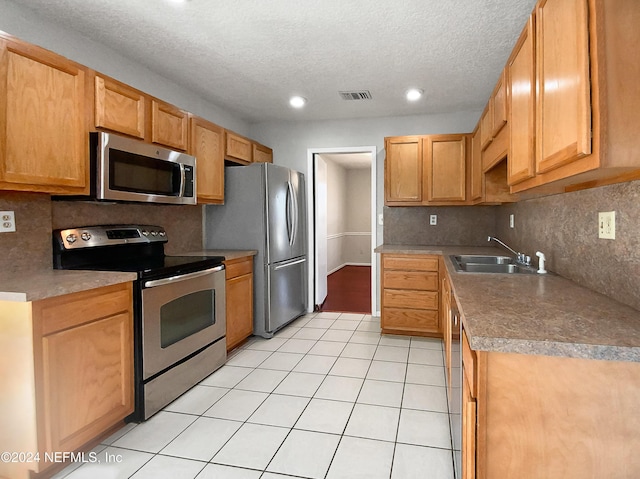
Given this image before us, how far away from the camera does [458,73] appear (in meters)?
3.18

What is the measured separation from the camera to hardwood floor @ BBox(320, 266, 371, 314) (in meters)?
5.11

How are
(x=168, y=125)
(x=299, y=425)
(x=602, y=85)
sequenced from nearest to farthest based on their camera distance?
(x=602, y=85)
(x=299, y=425)
(x=168, y=125)

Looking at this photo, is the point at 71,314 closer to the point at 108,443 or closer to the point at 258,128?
the point at 108,443

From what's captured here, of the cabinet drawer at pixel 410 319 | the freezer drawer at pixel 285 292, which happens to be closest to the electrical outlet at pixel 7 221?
the freezer drawer at pixel 285 292

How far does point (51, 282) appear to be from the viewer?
183 cm

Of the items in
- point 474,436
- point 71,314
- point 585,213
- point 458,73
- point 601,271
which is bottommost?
point 474,436

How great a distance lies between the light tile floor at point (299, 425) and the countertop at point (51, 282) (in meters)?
0.85

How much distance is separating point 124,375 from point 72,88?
1578mm

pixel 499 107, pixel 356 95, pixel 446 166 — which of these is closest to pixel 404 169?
pixel 446 166

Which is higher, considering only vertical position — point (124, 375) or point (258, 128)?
point (258, 128)

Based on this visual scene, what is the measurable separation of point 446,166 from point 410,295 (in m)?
1.34

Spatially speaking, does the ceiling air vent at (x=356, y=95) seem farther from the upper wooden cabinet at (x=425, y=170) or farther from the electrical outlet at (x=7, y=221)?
the electrical outlet at (x=7, y=221)

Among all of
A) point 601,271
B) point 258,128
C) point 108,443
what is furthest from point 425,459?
point 258,128

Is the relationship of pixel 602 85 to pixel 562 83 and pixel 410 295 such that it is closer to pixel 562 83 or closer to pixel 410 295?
pixel 562 83
